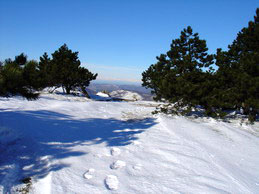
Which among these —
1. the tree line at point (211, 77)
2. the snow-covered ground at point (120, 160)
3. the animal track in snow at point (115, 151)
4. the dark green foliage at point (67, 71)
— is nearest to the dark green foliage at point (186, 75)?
the tree line at point (211, 77)

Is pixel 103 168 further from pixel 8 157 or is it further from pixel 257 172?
pixel 257 172

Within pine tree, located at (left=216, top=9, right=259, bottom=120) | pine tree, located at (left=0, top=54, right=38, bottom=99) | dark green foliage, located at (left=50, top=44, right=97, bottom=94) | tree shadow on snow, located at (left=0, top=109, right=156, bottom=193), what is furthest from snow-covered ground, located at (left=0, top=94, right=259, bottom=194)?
dark green foliage, located at (left=50, top=44, right=97, bottom=94)

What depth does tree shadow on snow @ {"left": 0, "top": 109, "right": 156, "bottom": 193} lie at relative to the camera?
298 cm

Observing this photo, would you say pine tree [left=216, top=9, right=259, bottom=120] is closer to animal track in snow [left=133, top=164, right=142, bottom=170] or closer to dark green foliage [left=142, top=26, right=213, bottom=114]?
dark green foliage [left=142, top=26, right=213, bottom=114]

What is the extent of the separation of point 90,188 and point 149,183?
3.33ft

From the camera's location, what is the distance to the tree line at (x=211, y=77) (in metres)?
7.39

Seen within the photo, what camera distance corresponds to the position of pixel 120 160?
354 centimetres

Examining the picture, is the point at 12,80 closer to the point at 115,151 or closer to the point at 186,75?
the point at 115,151

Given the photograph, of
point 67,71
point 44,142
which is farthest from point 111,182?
point 67,71

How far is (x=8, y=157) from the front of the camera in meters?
3.32

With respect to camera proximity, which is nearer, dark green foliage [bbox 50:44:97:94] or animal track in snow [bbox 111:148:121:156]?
animal track in snow [bbox 111:148:121:156]

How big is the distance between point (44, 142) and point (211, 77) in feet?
27.0

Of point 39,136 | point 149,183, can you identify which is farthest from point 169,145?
point 39,136

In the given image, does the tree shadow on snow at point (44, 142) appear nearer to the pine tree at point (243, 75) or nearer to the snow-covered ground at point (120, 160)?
the snow-covered ground at point (120, 160)
